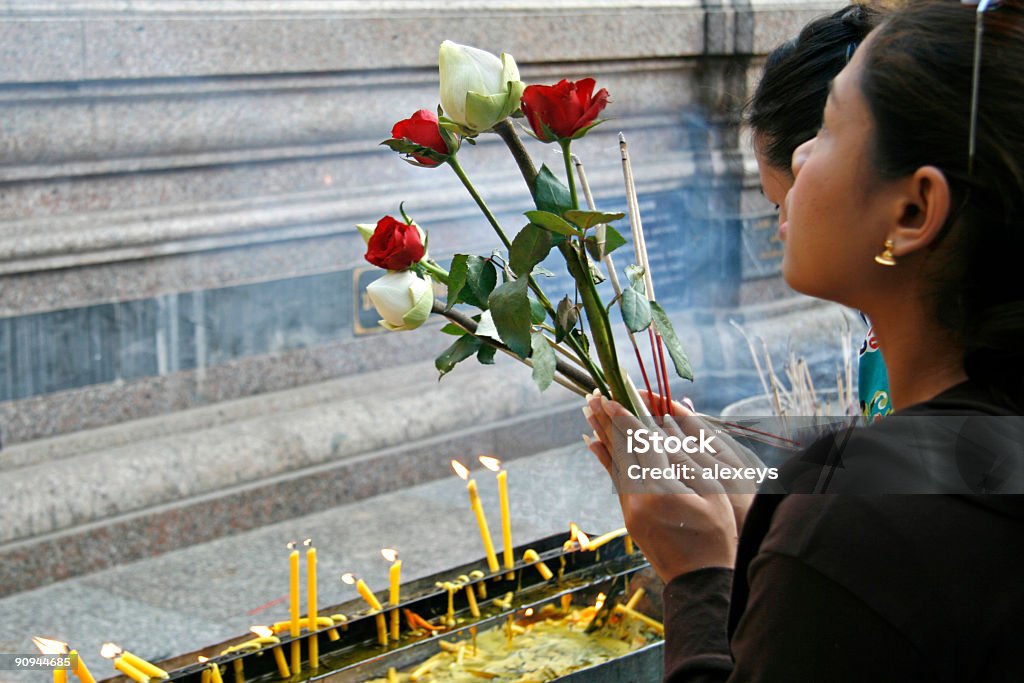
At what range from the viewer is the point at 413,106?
5059 mm

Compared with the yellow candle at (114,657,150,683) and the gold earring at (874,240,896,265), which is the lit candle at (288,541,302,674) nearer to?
the yellow candle at (114,657,150,683)

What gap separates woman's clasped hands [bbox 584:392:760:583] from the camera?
1.48 meters

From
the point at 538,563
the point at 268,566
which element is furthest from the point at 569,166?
the point at 268,566

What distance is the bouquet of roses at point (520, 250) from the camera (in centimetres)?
149

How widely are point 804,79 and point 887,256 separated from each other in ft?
3.09

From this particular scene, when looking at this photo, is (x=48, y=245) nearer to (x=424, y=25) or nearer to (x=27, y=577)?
(x=27, y=577)

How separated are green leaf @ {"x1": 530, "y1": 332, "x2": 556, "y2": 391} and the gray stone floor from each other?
2.14 meters

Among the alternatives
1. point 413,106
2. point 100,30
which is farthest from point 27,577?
point 413,106

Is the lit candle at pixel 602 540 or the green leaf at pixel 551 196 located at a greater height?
the green leaf at pixel 551 196

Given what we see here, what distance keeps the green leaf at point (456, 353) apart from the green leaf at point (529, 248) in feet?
0.55

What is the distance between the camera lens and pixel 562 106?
1480mm

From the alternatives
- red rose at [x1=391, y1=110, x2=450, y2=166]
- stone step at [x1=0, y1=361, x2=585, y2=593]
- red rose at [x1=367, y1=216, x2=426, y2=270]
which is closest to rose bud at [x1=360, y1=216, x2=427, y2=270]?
red rose at [x1=367, y1=216, x2=426, y2=270]

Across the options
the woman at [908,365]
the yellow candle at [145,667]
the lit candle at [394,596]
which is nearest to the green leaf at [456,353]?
the woman at [908,365]

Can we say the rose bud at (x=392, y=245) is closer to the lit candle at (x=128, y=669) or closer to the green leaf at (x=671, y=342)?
the green leaf at (x=671, y=342)
